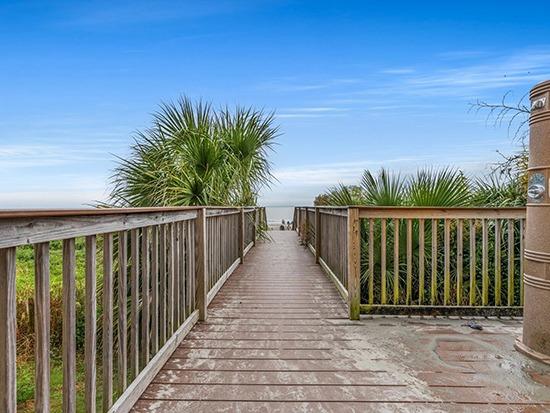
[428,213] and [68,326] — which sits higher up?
[428,213]

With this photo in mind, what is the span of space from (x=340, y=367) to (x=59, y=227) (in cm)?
184

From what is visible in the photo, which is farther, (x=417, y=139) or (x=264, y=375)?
(x=417, y=139)

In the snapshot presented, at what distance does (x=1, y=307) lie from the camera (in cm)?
106

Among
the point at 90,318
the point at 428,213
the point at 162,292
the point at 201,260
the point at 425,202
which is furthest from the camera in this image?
the point at 425,202

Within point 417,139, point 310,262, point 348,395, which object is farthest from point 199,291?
point 417,139

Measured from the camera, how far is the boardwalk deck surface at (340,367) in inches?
77.6

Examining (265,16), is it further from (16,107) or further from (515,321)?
(515,321)

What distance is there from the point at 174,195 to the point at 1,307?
15.5 feet

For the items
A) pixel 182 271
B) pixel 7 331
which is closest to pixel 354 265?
pixel 182 271

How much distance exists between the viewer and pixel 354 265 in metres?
3.44

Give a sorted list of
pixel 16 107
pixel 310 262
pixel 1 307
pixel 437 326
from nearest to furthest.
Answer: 1. pixel 1 307
2. pixel 437 326
3. pixel 310 262
4. pixel 16 107

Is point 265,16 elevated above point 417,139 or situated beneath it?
elevated above

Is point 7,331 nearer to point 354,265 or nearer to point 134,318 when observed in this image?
point 134,318

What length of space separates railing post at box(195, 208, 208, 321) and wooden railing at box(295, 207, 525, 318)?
131 cm
